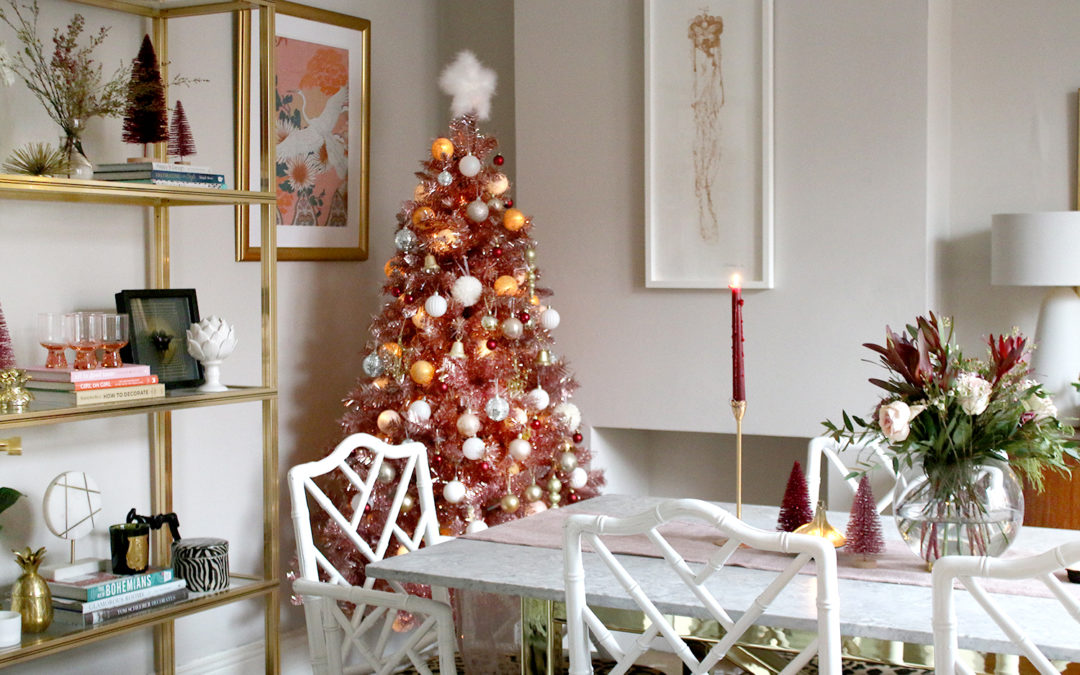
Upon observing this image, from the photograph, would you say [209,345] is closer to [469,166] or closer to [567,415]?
[469,166]

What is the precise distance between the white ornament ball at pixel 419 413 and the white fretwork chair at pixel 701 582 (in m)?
1.60

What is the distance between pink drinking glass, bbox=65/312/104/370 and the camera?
9.11ft

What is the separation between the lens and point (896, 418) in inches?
77.1

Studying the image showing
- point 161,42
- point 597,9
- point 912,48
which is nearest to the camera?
point 161,42

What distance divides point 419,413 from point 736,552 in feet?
4.67

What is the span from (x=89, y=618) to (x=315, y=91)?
1.94 metres

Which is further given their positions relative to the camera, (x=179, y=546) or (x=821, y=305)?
(x=821, y=305)

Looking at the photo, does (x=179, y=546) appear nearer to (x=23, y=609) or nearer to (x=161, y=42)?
(x=23, y=609)

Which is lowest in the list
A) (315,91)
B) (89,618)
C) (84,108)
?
(89,618)

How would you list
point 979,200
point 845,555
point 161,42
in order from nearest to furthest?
point 845,555
point 161,42
point 979,200

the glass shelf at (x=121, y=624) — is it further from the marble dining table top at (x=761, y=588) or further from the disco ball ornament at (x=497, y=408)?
the marble dining table top at (x=761, y=588)

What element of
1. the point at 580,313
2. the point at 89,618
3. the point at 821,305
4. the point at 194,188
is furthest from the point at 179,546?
the point at 821,305

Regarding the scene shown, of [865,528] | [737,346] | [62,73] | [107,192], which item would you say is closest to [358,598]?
[737,346]

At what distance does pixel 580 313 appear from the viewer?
419 cm
